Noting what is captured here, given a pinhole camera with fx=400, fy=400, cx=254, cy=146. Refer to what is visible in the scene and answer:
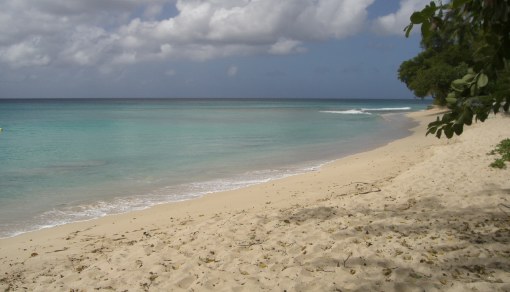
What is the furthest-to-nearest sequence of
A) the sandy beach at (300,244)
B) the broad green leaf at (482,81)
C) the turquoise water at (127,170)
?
the turquoise water at (127,170) → the sandy beach at (300,244) → the broad green leaf at (482,81)

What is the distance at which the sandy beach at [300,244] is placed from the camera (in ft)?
13.4

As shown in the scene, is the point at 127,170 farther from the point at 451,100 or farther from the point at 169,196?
the point at 451,100

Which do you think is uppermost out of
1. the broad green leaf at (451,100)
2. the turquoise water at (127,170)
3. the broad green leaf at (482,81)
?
the broad green leaf at (482,81)

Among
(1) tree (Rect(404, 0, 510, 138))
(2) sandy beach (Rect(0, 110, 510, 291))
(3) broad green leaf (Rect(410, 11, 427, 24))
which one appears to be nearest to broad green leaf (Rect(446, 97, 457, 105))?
(1) tree (Rect(404, 0, 510, 138))

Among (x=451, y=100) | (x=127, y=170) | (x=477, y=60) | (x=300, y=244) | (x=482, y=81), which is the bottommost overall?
(x=127, y=170)

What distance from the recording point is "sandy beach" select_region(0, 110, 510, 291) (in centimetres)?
408

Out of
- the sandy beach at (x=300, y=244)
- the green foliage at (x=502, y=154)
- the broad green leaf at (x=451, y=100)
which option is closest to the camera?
the broad green leaf at (x=451, y=100)

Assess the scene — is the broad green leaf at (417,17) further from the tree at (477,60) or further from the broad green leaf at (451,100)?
the broad green leaf at (451,100)

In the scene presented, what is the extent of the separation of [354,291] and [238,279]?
1.20 m

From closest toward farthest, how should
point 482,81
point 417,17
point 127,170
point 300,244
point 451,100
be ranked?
point 417,17, point 482,81, point 451,100, point 300,244, point 127,170

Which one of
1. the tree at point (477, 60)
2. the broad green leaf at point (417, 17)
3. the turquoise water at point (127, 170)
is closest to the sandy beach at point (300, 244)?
the turquoise water at point (127, 170)

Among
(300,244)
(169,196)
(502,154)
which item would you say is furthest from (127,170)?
(502,154)

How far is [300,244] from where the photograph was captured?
197 inches

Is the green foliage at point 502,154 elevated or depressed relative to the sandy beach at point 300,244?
elevated
